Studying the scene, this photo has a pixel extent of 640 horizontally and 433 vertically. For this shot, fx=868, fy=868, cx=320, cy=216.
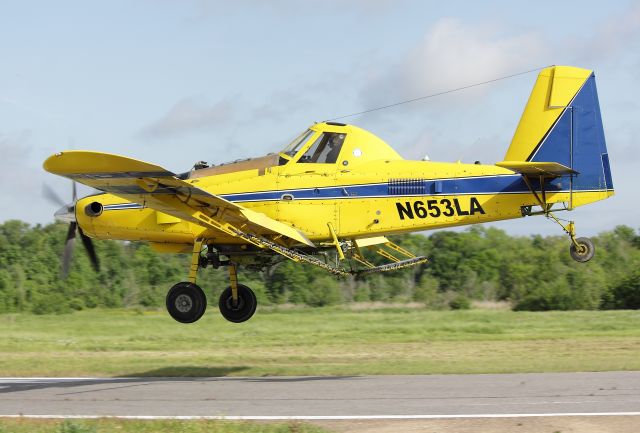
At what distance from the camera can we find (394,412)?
43.1 ft

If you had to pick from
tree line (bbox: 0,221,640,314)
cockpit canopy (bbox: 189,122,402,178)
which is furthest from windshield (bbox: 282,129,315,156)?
tree line (bbox: 0,221,640,314)

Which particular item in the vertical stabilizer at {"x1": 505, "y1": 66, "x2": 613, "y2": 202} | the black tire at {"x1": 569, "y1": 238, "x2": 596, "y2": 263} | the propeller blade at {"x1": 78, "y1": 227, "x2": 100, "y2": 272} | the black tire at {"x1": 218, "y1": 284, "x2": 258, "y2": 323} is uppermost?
the vertical stabilizer at {"x1": 505, "y1": 66, "x2": 613, "y2": 202}

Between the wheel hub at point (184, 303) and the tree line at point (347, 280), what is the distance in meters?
22.4

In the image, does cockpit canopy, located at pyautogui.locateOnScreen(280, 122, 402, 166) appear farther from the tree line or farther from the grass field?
the tree line

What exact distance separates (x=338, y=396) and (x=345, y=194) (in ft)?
13.5

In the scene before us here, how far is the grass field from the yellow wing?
13.7 ft

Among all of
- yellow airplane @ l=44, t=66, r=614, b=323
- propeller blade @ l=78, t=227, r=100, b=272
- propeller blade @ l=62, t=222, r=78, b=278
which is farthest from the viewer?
propeller blade @ l=78, t=227, r=100, b=272

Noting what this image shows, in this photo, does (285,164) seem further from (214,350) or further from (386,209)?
(214,350)

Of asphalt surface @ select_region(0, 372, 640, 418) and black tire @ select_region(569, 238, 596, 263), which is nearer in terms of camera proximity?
asphalt surface @ select_region(0, 372, 640, 418)

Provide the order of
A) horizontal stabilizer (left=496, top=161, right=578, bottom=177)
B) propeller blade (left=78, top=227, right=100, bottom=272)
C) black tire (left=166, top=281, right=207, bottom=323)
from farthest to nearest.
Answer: propeller blade (left=78, top=227, right=100, bottom=272) < black tire (left=166, top=281, right=207, bottom=323) < horizontal stabilizer (left=496, top=161, right=578, bottom=177)

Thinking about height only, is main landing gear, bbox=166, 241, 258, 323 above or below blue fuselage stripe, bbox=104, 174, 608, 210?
below

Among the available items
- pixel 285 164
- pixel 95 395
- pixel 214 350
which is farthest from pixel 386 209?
pixel 214 350

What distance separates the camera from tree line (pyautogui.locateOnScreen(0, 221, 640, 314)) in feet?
129

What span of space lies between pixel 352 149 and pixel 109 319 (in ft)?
56.8
